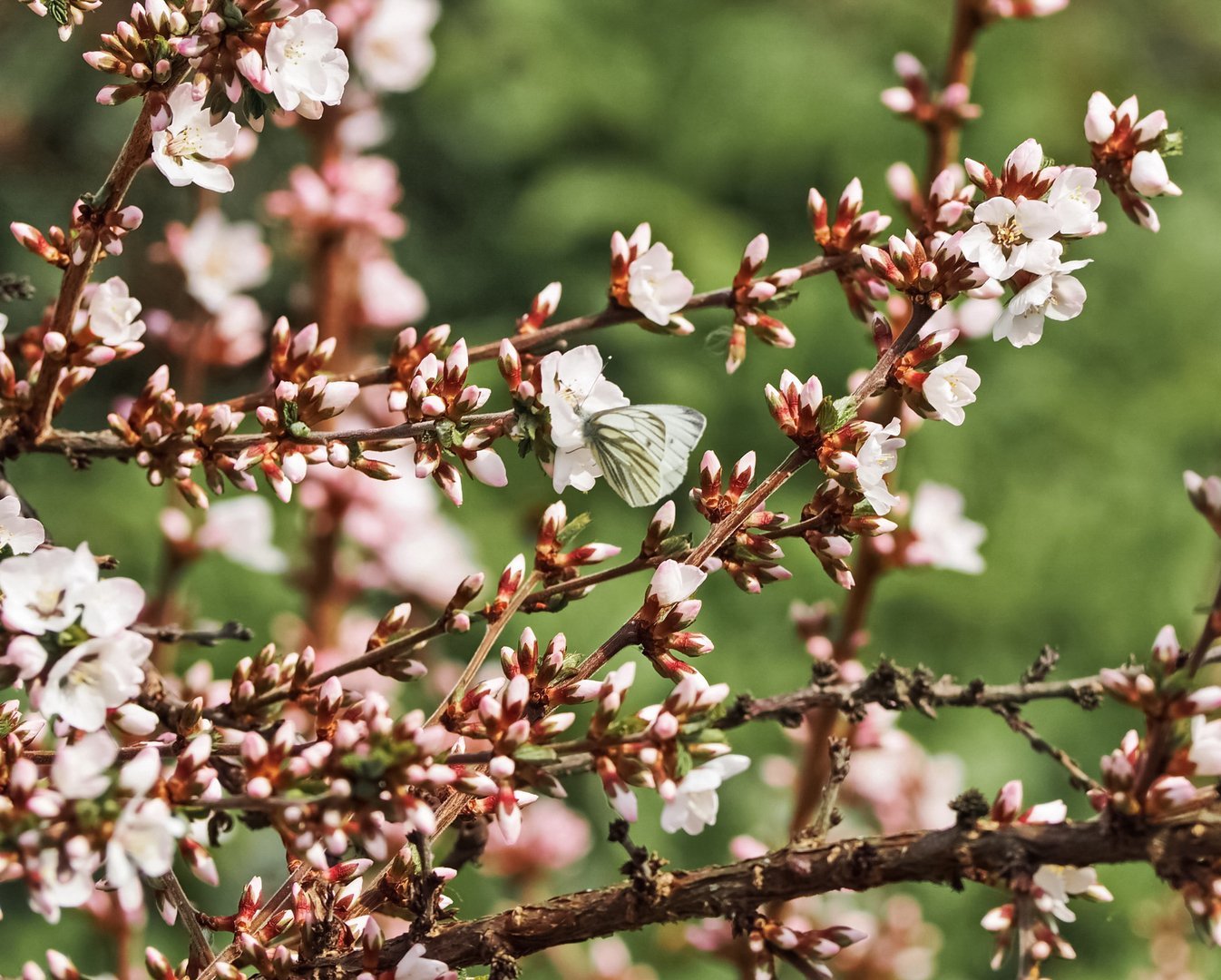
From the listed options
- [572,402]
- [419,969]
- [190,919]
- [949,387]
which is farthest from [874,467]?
[190,919]

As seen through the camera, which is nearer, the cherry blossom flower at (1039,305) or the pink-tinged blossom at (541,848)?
the cherry blossom flower at (1039,305)

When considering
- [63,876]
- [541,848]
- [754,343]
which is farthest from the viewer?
[754,343]

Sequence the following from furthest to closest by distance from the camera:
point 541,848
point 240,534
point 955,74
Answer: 1. point 541,848
2. point 240,534
3. point 955,74

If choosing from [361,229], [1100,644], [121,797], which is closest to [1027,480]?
[1100,644]

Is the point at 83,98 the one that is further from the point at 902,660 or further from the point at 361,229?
the point at 902,660

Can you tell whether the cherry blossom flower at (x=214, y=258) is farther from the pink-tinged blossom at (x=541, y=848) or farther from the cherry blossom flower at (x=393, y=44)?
the pink-tinged blossom at (x=541, y=848)

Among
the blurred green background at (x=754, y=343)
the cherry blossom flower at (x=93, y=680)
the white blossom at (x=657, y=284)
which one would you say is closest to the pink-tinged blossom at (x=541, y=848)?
the blurred green background at (x=754, y=343)

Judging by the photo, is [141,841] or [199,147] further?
[199,147]

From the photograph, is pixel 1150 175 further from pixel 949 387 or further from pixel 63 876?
pixel 63 876

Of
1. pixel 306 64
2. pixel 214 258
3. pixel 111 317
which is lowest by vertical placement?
pixel 111 317
